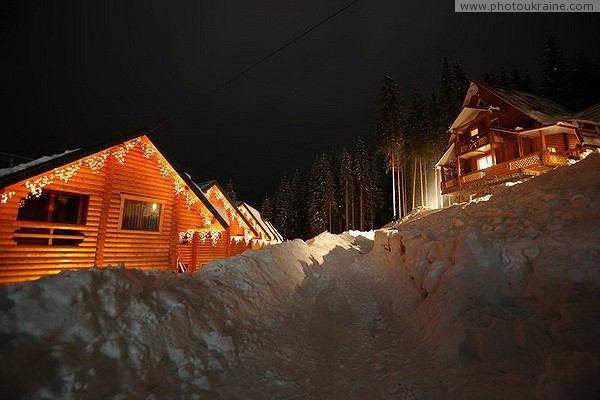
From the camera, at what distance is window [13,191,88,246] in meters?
9.30

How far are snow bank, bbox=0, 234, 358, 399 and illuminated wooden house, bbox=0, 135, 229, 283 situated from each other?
6.29m

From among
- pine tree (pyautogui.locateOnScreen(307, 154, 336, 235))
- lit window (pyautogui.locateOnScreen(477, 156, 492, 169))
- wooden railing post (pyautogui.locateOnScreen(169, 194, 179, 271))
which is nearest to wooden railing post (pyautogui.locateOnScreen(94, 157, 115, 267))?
wooden railing post (pyautogui.locateOnScreen(169, 194, 179, 271))

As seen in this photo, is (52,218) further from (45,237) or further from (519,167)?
(519,167)

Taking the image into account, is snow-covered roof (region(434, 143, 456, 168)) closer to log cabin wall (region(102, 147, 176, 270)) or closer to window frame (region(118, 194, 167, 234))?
log cabin wall (region(102, 147, 176, 270))

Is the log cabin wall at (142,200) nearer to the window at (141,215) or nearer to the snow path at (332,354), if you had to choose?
the window at (141,215)

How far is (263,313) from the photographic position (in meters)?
7.02

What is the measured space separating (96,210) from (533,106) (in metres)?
36.5

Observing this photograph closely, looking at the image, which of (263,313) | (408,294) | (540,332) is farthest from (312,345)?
(540,332)

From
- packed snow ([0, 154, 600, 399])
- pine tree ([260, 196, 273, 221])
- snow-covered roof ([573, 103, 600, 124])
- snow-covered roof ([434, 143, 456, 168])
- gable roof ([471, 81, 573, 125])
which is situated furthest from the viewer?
pine tree ([260, 196, 273, 221])

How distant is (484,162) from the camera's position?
2947cm

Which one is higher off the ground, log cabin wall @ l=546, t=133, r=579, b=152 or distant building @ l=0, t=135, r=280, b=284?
log cabin wall @ l=546, t=133, r=579, b=152

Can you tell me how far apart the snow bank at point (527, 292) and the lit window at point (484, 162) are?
72.0ft

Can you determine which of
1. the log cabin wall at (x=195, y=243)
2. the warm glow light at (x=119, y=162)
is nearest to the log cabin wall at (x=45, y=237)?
the warm glow light at (x=119, y=162)

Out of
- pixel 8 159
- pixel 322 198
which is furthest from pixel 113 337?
pixel 322 198
